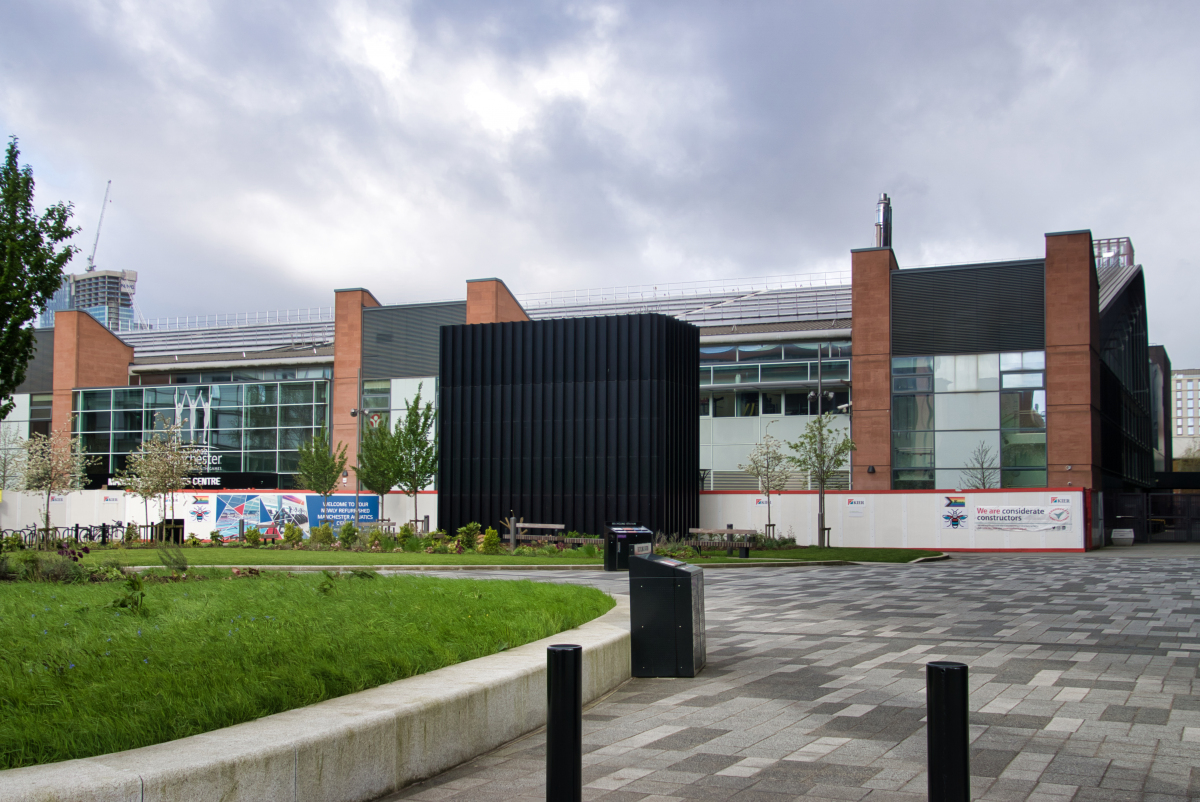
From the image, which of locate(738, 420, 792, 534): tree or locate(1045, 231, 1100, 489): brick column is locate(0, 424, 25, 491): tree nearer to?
locate(738, 420, 792, 534): tree

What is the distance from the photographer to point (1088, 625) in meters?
12.4

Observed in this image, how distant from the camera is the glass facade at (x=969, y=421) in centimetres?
3984

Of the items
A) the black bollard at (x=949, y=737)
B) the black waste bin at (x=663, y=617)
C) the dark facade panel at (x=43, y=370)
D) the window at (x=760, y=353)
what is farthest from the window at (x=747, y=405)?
the black bollard at (x=949, y=737)

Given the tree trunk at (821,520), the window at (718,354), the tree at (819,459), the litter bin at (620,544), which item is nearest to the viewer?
the litter bin at (620,544)

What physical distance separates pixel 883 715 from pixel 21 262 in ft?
45.3

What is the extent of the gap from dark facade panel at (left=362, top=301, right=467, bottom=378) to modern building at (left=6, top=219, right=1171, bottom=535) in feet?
0.33

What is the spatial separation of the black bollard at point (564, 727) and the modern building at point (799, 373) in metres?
28.7

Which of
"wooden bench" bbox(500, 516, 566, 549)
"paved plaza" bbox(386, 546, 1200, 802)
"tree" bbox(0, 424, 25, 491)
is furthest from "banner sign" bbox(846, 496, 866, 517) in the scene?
"tree" bbox(0, 424, 25, 491)

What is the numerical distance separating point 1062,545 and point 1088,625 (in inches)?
956

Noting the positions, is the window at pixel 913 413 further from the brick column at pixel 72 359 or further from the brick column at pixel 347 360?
the brick column at pixel 72 359

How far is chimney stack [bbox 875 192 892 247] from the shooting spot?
52500mm

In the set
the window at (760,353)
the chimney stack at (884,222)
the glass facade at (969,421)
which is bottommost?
the glass facade at (969,421)

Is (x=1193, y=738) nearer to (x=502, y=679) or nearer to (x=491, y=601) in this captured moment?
(x=502, y=679)

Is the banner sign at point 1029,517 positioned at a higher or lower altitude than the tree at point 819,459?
lower
